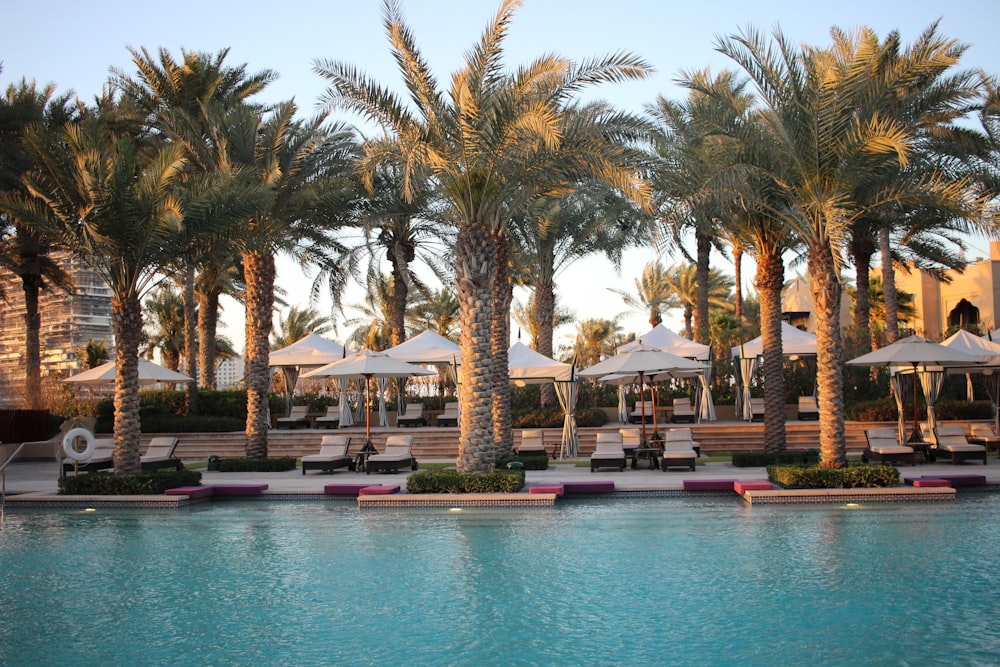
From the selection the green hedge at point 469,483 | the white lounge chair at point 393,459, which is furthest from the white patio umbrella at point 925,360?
the white lounge chair at point 393,459

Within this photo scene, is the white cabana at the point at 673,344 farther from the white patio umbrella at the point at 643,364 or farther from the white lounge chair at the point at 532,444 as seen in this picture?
the white lounge chair at the point at 532,444

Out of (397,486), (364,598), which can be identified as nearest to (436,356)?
(397,486)

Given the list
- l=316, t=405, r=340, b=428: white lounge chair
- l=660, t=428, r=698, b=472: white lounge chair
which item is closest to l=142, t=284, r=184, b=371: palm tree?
l=316, t=405, r=340, b=428: white lounge chair

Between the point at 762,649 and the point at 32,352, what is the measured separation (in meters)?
27.6

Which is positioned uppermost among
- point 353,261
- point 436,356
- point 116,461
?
point 353,261

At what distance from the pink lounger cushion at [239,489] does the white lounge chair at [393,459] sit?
138 inches

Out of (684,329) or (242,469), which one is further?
(684,329)

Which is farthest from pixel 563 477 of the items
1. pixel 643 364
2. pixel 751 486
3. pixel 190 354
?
pixel 190 354

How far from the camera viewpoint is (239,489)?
55.6ft

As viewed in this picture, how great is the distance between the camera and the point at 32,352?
28.5 meters

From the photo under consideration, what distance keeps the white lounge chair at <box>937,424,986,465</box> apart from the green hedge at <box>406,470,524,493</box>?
32.1 ft

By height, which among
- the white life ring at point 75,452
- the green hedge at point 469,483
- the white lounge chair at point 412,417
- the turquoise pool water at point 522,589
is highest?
the white lounge chair at point 412,417

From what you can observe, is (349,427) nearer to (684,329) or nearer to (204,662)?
(204,662)

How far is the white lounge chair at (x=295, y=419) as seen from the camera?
95.5 feet
